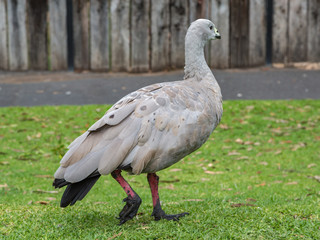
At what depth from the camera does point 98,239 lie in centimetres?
408

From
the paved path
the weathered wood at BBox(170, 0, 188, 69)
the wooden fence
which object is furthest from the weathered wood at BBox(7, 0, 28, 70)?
the weathered wood at BBox(170, 0, 188, 69)

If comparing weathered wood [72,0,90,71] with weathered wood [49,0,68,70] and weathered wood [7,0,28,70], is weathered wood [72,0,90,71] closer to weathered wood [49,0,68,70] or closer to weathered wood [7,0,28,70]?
weathered wood [49,0,68,70]

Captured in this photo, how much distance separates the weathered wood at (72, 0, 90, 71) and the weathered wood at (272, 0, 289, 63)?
3.81 m

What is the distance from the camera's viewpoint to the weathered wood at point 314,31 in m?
10.7

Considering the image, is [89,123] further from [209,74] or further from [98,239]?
[98,239]

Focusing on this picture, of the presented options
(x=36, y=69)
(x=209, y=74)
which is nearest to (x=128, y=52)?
(x=36, y=69)

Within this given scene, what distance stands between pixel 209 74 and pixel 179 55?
579 cm

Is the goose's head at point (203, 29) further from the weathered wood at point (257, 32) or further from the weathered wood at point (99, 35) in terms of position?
the weathered wood at point (257, 32)

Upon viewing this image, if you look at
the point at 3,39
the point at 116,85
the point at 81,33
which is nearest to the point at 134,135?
the point at 116,85

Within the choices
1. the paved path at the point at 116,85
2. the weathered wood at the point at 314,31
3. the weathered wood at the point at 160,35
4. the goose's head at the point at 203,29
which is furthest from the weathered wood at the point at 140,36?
the goose's head at the point at 203,29

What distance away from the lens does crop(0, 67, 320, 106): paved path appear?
32.8 feet

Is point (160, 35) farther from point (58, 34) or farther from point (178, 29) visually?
point (58, 34)

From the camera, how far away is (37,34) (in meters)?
10.6

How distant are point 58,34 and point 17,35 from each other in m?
0.81
